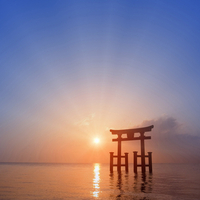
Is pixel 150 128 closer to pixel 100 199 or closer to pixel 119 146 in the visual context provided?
pixel 119 146

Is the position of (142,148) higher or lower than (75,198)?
higher

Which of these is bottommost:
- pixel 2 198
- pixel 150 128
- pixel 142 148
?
pixel 2 198

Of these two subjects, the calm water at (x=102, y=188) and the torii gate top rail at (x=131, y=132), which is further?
the torii gate top rail at (x=131, y=132)

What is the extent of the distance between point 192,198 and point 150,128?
43.2 feet

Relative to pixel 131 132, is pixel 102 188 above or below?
below

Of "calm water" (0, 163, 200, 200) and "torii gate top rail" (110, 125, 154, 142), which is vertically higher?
"torii gate top rail" (110, 125, 154, 142)

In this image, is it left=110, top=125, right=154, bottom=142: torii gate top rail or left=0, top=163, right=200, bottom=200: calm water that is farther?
left=110, top=125, right=154, bottom=142: torii gate top rail

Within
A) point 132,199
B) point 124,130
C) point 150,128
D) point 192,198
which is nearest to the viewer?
point 132,199

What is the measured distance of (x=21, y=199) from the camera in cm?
1024

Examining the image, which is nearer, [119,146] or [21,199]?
[21,199]

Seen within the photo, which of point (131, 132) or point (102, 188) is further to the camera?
point (131, 132)

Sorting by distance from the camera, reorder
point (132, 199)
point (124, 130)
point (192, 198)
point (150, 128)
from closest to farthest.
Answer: point (132, 199), point (192, 198), point (150, 128), point (124, 130)

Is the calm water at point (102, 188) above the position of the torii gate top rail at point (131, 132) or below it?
below

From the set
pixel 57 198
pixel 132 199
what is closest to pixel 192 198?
pixel 132 199
